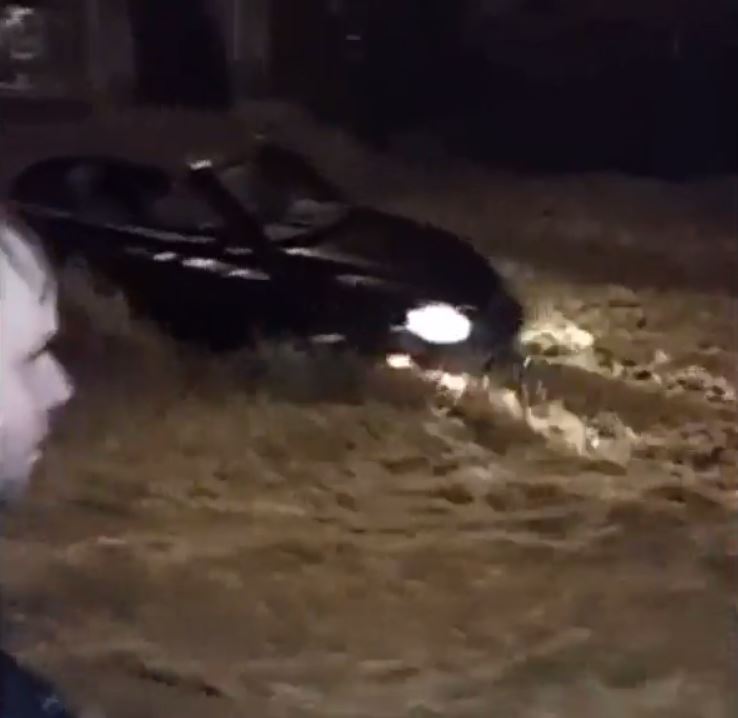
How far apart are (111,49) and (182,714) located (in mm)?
508

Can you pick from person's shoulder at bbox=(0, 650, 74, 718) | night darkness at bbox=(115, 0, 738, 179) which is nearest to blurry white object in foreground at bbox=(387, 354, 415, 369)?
night darkness at bbox=(115, 0, 738, 179)

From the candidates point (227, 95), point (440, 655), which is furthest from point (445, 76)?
point (440, 655)

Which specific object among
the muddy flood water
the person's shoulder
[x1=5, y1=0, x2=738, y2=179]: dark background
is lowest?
the person's shoulder

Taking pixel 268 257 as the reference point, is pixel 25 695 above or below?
below

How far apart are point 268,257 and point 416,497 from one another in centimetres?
21

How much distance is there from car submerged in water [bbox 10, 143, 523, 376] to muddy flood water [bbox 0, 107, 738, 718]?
17mm

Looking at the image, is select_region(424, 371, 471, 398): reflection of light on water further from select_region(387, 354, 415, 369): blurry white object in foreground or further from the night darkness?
the night darkness

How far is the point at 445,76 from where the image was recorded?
2.77 ft

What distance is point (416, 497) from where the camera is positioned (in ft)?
2.99

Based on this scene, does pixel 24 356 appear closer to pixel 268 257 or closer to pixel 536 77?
pixel 268 257

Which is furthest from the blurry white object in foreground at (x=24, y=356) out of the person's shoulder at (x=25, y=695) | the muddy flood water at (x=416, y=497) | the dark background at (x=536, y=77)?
the dark background at (x=536, y=77)

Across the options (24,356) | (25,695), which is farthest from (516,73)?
(25,695)

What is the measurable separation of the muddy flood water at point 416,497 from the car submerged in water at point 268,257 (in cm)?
2

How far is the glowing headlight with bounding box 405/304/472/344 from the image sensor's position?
89 centimetres
